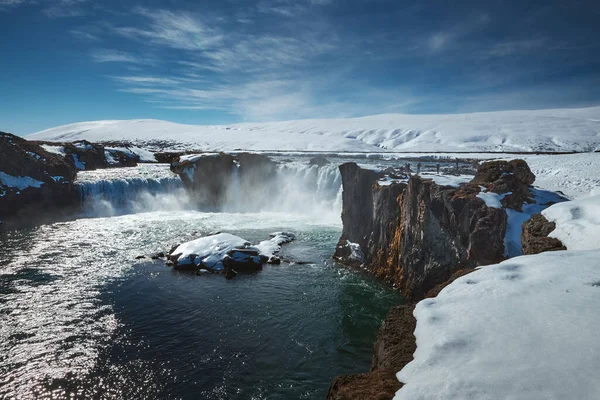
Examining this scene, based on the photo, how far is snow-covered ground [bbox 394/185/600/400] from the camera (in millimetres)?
4473

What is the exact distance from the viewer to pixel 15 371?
42.2 ft

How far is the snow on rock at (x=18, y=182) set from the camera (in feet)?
128

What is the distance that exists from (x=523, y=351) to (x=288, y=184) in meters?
44.7

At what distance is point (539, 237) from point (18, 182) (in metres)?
49.4

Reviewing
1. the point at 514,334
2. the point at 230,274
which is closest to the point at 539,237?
the point at 514,334

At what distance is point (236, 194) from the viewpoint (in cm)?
5150

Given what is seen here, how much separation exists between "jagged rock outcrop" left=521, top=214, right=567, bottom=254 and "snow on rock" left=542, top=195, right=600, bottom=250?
0.15m

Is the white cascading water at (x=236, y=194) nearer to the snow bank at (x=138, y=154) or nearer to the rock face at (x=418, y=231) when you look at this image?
the rock face at (x=418, y=231)

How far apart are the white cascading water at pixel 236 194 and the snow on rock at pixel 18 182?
Answer: 435 cm

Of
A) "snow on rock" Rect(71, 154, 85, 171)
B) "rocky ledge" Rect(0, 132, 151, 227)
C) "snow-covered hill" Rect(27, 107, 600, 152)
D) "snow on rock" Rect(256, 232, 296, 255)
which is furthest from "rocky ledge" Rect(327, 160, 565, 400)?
"snow-covered hill" Rect(27, 107, 600, 152)

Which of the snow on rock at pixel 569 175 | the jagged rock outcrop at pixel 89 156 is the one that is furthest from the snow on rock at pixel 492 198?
the jagged rock outcrop at pixel 89 156

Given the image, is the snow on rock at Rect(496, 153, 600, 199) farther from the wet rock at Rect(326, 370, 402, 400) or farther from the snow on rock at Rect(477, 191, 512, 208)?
the wet rock at Rect(326, 370, 402, 400)

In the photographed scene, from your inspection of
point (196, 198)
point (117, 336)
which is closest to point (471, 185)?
point (117, 336)

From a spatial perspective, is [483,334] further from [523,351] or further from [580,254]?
[580,254]
